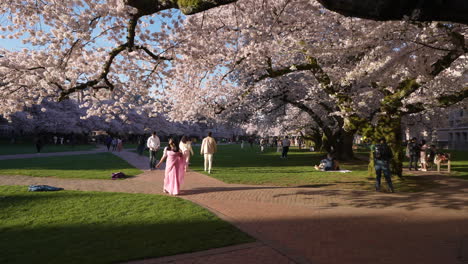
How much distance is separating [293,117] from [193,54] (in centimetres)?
2142

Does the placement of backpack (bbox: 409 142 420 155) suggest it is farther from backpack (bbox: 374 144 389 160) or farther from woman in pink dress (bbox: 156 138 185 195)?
woman in pink dress (bbox: 156 138 185 195)

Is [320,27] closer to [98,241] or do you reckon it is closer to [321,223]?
[321,223]

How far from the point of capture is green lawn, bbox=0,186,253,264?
4.75 metres

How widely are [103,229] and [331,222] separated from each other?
170 inches

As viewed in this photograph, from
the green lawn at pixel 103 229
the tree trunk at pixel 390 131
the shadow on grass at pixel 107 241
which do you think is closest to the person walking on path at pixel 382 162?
the tree trunk at pixel 390 131

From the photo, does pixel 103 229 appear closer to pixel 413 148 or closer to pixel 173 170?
pixel 173 170

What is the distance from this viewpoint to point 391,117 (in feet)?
40.0

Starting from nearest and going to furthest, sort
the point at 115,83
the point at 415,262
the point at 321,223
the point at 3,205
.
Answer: the point at 415,262, the point at 321,223, the point at 3,205, the point at 115,83

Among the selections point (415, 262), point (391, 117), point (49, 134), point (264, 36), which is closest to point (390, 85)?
point (391, 117)

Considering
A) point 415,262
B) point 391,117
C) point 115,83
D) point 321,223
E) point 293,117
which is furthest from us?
point 293,117

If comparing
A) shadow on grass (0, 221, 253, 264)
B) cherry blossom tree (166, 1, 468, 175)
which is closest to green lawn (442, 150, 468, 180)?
cherry blossom tree (166, 1, 468, 175)

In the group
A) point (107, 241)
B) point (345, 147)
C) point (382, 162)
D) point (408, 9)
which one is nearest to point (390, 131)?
point (382, 162)

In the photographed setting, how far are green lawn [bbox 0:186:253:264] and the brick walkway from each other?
1.48ft

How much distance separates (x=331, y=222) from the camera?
6.44 metres
